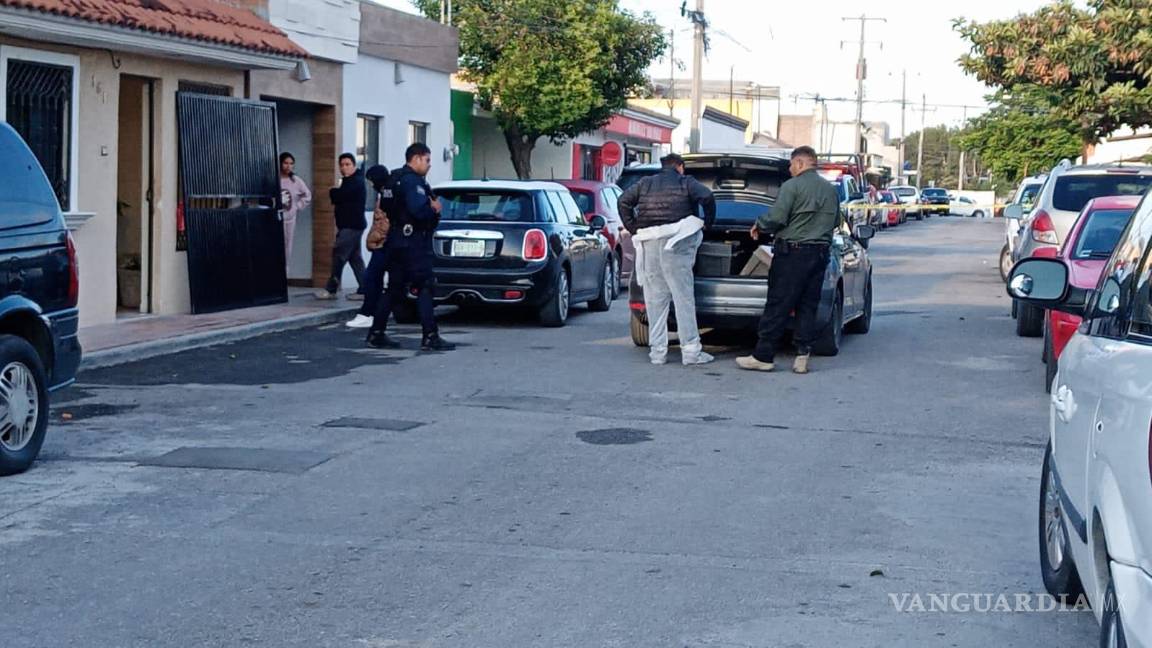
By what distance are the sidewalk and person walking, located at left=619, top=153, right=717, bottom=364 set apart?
4.31 m

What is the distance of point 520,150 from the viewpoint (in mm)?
33250

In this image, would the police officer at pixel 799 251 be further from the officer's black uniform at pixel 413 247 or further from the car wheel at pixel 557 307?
the car wheel at pixel 557 307

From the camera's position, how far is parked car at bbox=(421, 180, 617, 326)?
15.9m

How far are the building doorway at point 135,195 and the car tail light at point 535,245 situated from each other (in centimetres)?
408

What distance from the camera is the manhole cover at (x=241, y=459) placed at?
842cm

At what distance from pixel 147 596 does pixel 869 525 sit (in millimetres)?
3362

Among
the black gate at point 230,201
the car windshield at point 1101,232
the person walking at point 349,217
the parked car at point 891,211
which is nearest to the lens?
the car windshield at point 1101,232

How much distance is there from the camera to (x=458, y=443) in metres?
9.30

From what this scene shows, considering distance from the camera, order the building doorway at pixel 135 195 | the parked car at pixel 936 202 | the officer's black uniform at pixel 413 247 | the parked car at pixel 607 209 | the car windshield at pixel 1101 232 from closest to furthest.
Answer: the car windshield at pixel 1101 232, the officer's black uniform at pixel 413 247, the building doorway at pixel 135 195, the parked car at pixel 607 209, the parked car at pixel 936 202

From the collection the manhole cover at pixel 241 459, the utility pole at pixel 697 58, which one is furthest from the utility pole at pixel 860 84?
the manhole cover at pixel 241 459

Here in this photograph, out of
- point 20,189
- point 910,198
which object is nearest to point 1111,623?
point 20,189

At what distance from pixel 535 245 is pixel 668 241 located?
329 cm

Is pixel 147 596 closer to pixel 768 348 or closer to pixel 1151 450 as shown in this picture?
pixel 1151 450

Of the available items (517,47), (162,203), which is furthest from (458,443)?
(517,47)
